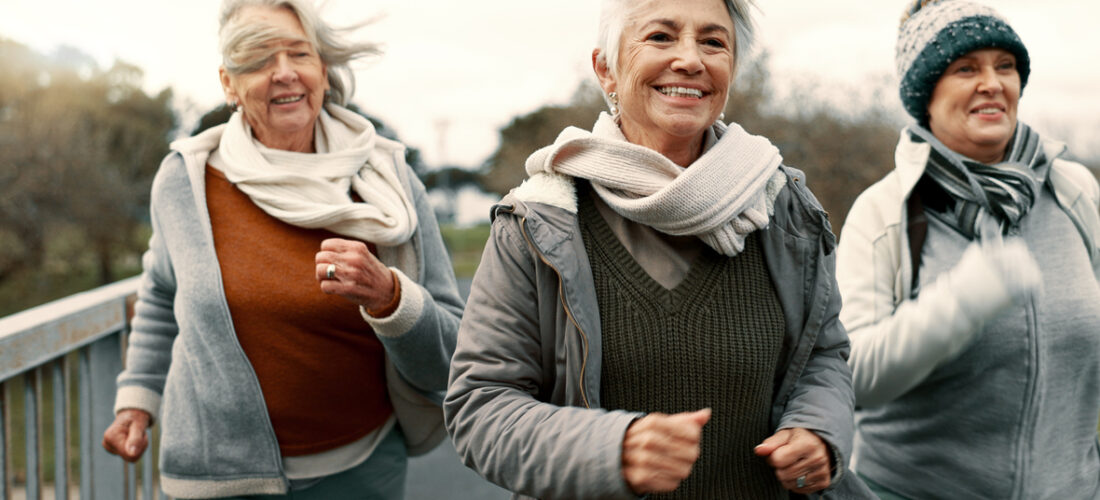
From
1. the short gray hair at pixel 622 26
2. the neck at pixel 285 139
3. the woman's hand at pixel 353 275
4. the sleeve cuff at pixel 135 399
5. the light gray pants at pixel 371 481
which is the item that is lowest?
the light gray pants at pixel 371 481

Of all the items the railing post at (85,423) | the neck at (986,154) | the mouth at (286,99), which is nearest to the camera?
the neck at (986,154)

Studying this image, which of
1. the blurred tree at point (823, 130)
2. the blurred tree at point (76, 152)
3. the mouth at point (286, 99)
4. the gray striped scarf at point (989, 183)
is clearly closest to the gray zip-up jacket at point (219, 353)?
the mouth at point (286, 99)

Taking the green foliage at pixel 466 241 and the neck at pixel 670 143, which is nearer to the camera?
the neck at pixel 670 143

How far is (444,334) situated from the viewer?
230 centimetres

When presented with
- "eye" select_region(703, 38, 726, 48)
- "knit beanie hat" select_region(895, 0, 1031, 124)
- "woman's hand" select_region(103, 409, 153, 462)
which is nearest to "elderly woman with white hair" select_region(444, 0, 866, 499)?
"eye" select_region(703, 38, 726, 48)

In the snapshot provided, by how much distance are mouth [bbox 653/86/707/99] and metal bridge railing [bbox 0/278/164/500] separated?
1799 mm

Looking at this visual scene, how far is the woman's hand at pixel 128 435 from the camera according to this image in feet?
7.93

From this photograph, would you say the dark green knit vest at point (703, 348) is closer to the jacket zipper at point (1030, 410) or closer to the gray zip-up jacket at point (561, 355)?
the gray zip-up jacket at point (561, 355)

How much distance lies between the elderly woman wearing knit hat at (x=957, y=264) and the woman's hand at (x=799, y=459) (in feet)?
1.58

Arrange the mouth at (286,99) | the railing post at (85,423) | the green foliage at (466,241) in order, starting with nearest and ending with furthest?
the mouth at (286,99) < the railing post at (85,423) < the green foliage at (466,241)

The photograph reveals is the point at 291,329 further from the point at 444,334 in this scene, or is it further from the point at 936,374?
the point at 936,374

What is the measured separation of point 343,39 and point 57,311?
118cm

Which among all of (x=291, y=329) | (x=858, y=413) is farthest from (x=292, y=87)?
(x=858, y=413)

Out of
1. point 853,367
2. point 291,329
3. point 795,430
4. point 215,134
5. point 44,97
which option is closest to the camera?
point 795,430
